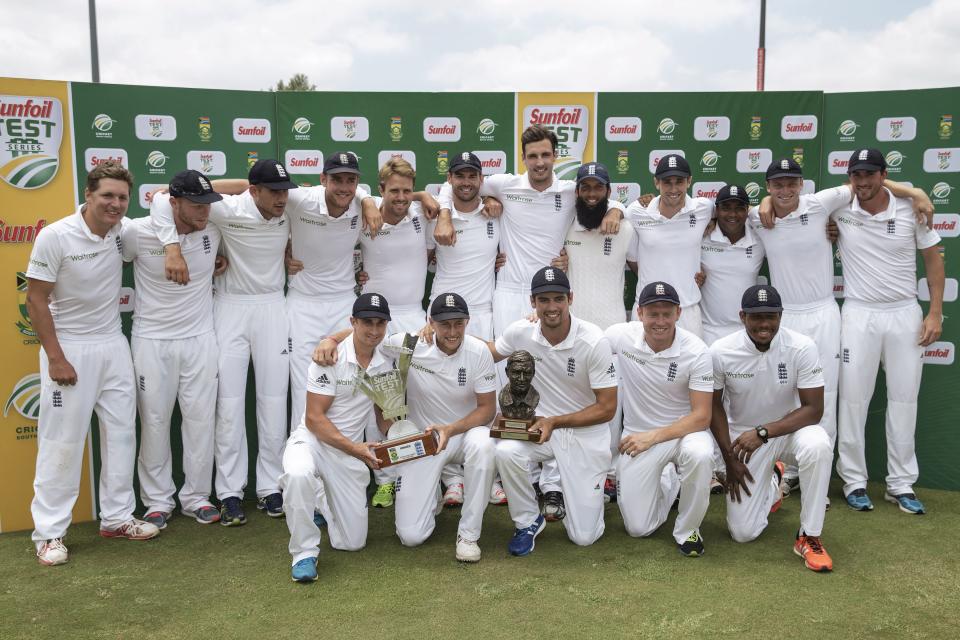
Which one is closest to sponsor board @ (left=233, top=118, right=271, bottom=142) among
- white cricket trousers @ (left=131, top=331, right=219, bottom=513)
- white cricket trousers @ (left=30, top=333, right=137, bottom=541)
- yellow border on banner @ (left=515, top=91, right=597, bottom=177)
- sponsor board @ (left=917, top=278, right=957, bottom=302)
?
white cricket trousers @ (left=131, top=331, right=219, bottom=513)

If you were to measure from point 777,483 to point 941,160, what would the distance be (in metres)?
3.06

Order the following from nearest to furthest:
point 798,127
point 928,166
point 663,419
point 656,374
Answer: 1. point 656,374
2. point 663,419
3. point 928,166
4. point 798,127

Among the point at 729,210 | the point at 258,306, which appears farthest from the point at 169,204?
the point at 729,210

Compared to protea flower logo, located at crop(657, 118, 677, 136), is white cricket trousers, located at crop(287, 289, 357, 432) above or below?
below

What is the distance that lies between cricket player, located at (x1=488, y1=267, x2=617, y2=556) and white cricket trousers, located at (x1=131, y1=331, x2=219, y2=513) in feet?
7.09

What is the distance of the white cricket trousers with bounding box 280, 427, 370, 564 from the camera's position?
4633 mm

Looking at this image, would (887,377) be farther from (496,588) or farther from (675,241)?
(496,588)

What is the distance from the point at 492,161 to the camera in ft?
21.7

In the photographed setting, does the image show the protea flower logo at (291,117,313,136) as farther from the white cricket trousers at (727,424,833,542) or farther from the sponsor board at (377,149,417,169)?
the white cricket trousers at (727,424,833,542)

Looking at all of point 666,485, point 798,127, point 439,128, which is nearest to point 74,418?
point 439,128

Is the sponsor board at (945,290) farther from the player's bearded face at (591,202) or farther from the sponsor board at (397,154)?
the sponsor board at (397,154)

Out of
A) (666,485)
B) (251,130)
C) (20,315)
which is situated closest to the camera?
(666,485)

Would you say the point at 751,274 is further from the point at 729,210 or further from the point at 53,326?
the point at 53,326

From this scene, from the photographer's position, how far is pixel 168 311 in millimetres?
5422
